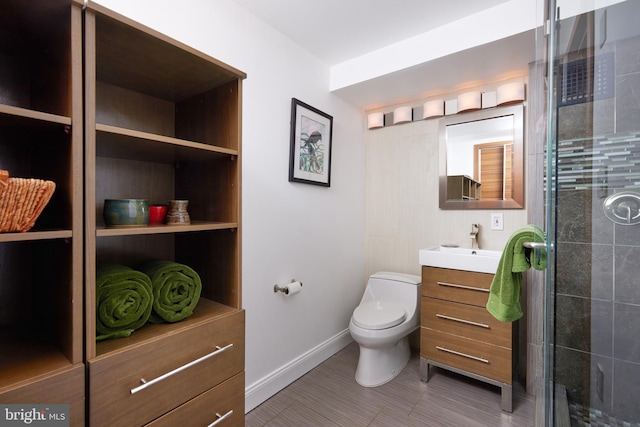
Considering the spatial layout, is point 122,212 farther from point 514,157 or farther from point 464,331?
point 514,157

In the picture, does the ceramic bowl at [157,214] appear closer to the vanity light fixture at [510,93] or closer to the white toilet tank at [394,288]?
the white toilet tank at [394,288]

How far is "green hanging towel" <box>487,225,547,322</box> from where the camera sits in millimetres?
1271

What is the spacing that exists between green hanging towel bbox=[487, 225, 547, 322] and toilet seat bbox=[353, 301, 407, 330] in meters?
0.72

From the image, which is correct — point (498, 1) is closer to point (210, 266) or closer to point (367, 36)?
point (367, 36)

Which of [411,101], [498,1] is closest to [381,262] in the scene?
[411,101]

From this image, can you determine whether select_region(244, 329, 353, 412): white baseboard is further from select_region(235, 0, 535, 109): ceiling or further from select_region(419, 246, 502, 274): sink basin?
select_region(235, 0, 535, 109): ceiling

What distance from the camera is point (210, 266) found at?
1230 millimetres

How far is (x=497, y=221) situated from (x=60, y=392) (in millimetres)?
2409

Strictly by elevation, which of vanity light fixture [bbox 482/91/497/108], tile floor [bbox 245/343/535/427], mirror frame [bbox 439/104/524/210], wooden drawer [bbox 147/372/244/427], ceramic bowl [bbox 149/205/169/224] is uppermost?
vanity light fixture [bbox 482/91/497/108]

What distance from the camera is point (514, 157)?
2107 millimetres

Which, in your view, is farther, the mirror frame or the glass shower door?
the mirror frame

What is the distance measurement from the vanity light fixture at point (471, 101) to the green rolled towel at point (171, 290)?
2.15 metres

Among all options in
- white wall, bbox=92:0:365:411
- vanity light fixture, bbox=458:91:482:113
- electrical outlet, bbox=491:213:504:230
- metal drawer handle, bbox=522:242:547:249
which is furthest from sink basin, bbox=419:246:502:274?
vanity light fixture, bbox=458:91:482:113

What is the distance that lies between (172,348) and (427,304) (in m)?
1.65
